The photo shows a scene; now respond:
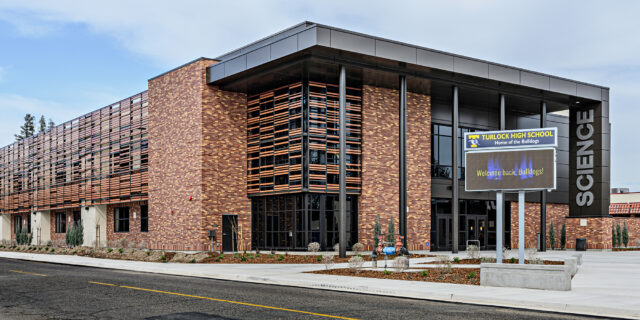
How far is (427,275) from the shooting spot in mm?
20328

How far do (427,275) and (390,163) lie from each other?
1815 centimetres

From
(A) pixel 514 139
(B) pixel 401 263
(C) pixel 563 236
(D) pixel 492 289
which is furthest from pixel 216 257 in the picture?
(C) pixel 563 236

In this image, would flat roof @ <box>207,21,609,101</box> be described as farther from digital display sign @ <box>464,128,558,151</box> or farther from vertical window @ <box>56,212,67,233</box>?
vertical window @ <box>56,212,67,233</box>

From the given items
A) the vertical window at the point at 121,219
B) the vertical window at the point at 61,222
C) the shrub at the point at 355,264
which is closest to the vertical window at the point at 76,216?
the vertical window at the point at 61,222

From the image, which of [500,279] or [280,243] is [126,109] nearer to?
[280,243]

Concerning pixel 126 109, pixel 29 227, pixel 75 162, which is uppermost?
pixel 126 109

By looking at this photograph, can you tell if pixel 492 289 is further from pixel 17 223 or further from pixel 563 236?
pixel 17 223

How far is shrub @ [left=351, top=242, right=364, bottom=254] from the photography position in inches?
1335

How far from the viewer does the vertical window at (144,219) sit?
44.7 m

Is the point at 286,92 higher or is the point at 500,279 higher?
the point at 286,92

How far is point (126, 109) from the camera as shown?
46781mm

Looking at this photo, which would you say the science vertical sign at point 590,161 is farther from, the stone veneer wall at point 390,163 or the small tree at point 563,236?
the stone veneer wall at point 390,163

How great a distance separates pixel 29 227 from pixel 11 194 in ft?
20.9

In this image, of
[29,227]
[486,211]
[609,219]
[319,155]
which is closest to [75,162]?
[29,227]
